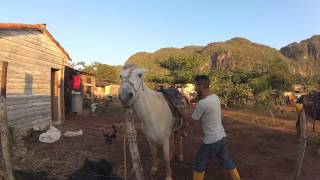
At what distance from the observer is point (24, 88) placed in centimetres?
1186

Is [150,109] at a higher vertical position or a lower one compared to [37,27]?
lower

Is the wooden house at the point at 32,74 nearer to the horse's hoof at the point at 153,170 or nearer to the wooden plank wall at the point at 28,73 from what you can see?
the wooden plank wall at the point at 28,73

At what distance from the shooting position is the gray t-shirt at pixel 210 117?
526cm

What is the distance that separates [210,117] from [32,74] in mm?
9202

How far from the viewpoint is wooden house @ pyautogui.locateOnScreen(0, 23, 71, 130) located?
427 inches

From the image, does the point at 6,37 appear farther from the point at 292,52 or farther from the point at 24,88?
the point at 292,52

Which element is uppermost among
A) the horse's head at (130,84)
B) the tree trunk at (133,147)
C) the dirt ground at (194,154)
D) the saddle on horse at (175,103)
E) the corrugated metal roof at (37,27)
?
the corrugated metal roof at (37,27)

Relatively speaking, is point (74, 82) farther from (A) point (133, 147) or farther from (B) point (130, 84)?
(A) point (133, 147)

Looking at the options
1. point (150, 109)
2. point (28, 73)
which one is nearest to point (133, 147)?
point (150, 109)

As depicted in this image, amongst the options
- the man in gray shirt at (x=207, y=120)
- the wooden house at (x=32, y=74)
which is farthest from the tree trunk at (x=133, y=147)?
the wooden house at (x=32, y=74)

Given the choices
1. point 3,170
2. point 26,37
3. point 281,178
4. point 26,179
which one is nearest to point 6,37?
point 26,37

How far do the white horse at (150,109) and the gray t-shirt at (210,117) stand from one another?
1.02 metres

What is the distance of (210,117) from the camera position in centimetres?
533

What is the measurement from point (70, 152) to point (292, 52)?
19801 cm
